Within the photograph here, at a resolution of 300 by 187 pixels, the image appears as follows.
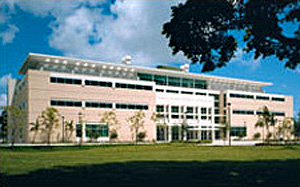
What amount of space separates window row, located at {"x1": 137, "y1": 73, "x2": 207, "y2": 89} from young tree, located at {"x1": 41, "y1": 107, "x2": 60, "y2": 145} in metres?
23.6

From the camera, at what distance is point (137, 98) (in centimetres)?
7056

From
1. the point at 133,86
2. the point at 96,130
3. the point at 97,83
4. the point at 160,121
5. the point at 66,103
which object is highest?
the point at 97,83

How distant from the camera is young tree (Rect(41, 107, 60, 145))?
56.3 metres

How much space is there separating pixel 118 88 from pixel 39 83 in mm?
15280

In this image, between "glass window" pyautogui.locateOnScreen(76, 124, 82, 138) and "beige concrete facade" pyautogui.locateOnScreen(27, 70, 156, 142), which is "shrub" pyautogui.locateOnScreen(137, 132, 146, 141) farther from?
"glass window" pyautogui.locateOnScreen(76, 124, 82, 138)

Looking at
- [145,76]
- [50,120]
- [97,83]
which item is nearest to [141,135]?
[97,83]

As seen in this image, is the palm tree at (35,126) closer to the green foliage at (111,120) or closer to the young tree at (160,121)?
the green foliage at (111,120)

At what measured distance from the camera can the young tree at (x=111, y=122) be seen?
208ft

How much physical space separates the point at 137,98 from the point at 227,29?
5671cm

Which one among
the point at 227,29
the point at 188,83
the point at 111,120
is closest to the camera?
the point at 227,29

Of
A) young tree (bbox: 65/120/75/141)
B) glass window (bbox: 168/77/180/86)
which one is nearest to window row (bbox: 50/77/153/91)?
young tree (bbox: 65/120/75/141)

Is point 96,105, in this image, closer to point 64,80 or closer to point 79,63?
point 64,80

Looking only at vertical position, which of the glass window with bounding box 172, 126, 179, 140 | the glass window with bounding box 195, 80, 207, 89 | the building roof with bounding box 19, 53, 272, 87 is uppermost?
the building roof with bounding box 19, 53, 272, 87

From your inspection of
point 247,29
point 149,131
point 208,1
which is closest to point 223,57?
point 247,29
